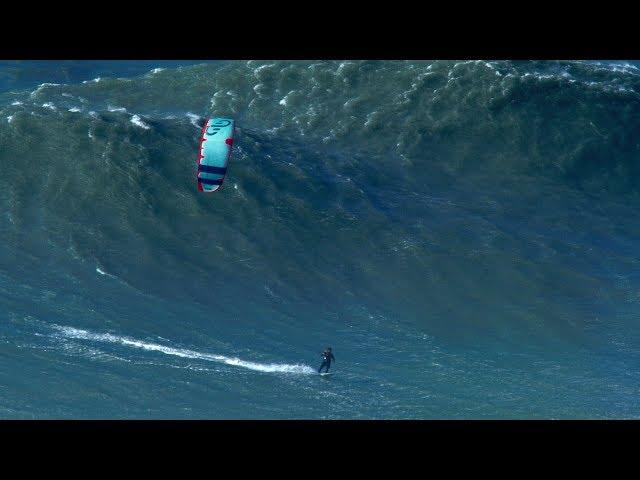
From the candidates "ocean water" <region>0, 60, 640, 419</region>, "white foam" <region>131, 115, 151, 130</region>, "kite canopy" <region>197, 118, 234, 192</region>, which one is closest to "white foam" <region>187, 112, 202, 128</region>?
"ocean water" <region>0, 60, 640, 419</region>

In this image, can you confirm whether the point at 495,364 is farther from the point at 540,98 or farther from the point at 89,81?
the point at 89,81

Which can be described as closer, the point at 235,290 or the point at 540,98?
the point at 235,290

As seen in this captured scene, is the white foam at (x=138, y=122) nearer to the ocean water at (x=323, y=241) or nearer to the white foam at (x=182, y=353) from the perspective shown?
the ocean water at (x=323, y=241)

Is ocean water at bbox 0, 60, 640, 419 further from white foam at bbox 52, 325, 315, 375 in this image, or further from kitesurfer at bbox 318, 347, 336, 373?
kitesurfer at bbox 318, 347, 336, 373

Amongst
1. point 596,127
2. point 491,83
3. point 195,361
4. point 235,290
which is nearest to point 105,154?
point 235,290

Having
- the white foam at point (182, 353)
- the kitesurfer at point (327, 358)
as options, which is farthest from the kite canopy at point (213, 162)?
the kitesurfer at point (327, 358)

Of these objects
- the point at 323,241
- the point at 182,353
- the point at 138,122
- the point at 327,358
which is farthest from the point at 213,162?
the point at 327,358

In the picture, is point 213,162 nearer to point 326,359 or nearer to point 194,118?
point 194,118
